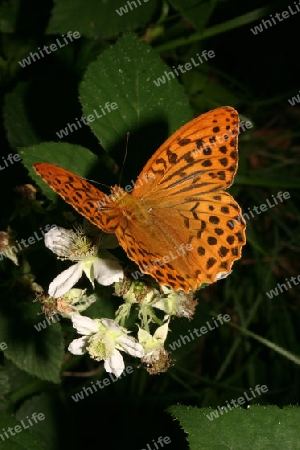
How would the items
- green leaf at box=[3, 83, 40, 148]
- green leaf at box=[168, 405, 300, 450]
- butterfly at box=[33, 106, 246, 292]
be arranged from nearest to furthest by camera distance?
butterfly at box=[33, 106, 246, 292] → green leaf at box=[168, 405, 300, 450] → green leaf at box=[3, 83, 40, 148]

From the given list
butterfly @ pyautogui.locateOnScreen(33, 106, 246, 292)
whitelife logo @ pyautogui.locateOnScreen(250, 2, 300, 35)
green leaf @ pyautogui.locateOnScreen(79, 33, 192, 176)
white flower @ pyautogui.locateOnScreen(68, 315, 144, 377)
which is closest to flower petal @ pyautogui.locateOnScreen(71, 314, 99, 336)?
white flower @ pyautogui.locateOnScreen(68, 315, 144, 377)

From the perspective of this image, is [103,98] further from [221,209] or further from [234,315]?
[234,315]

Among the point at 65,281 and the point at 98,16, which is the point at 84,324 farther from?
the point at 98,16

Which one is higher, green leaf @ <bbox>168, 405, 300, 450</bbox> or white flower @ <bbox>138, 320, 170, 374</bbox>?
white flower @ <bbox>138, 320, 170, 374</bbox>

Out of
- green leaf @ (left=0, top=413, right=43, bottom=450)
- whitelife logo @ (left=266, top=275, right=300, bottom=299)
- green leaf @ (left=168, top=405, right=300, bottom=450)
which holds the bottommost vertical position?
whitelife logo @ (left=266, top=275, right=300, bottom=299)

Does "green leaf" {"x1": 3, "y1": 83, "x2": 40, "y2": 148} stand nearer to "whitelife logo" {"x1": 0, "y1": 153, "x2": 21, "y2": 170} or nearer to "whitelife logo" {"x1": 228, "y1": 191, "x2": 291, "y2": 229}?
"whitelife logo" {"x1": 0, "y1": 153, "x2": 21, "y2": 170}

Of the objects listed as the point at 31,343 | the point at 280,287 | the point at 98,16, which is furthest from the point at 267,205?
the point at 31,343
